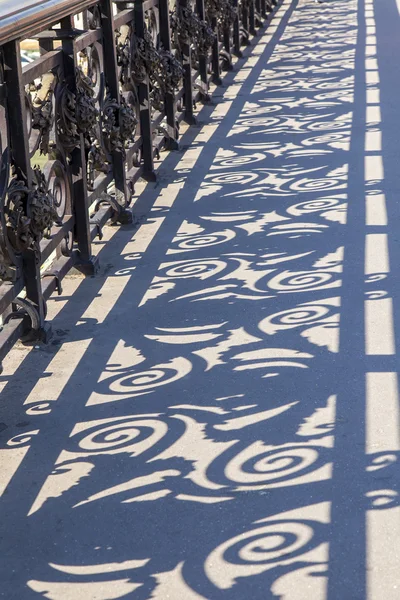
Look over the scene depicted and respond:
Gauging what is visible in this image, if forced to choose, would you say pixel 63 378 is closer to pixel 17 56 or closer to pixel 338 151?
pixel 17 56

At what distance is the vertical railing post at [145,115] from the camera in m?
5.94

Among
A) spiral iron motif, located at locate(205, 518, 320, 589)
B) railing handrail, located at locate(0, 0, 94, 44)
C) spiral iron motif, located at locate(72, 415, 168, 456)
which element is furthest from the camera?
railing handrail, located at locate(0, 0, 94, 44)

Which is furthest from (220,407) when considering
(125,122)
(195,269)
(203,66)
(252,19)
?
(252,19)

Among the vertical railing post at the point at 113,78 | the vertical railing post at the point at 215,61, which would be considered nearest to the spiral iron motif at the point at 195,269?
the vertical railing post at the point at 113,78

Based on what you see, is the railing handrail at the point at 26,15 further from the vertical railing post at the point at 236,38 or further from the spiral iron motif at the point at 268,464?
the vertical railing post at the point at 236,38

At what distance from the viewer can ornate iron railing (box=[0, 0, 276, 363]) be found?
3.51 m

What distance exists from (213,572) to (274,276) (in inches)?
86.1

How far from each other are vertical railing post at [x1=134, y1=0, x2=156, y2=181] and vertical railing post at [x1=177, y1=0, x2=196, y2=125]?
1525 millimetres

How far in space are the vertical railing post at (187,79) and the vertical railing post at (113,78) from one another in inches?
95.0

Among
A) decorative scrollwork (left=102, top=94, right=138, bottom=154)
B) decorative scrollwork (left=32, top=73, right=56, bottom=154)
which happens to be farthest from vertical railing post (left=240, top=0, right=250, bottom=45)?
decorative scrollwork (left=32, top=73, right=56, bottom=154)

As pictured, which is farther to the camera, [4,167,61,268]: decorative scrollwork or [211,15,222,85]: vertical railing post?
[211,15,222,85]: vertical railing post

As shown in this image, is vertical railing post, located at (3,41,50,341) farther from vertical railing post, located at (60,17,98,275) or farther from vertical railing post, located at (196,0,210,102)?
vertical railing post, located at (196,0,210,102)

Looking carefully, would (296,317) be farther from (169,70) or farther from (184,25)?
(184,25)

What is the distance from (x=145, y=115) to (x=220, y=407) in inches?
126
